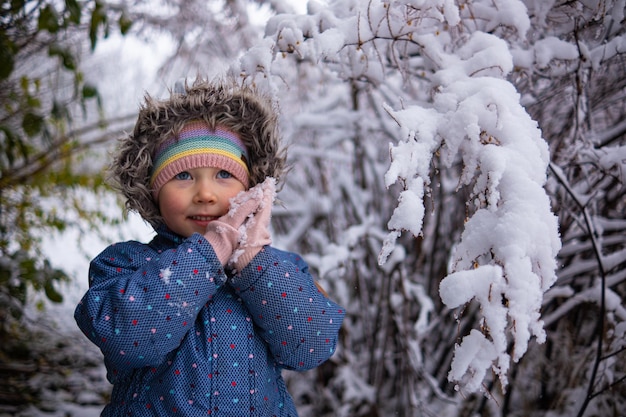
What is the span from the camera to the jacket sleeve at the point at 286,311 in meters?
1.12

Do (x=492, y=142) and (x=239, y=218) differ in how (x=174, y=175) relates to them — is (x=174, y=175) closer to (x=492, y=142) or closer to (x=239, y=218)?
(x=239, y=218)

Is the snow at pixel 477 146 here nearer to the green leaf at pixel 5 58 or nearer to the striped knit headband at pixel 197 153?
the striped knit headband at pixel 197 153

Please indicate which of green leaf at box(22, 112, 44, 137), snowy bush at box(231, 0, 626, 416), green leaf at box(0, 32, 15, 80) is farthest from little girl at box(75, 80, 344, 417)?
green leaf at box(22, 112, 44, 137)

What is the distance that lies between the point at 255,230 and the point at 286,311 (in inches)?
8.0

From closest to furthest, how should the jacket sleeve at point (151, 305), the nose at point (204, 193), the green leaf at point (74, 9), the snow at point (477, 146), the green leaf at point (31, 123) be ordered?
the snow at point (477, 146) < the jacket sleeve at point (151, 305) < the nose at point (204, 193) < the green leaf at point (74, 9) < the green leaf at point (31, 123)

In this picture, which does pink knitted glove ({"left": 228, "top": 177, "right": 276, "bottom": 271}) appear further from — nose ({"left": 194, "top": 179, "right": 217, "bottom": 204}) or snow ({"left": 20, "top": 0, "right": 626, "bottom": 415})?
snow ({"left": 20, "top": 0, "right": 626, "bottom": 415})

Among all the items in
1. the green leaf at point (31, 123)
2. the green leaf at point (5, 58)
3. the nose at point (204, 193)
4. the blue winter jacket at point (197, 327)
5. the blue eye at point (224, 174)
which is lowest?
the blue winter jacket at point (197, 327)

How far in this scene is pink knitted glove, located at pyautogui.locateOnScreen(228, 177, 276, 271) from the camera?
1.13m

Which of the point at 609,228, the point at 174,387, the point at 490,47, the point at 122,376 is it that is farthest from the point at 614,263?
the point at 122,376

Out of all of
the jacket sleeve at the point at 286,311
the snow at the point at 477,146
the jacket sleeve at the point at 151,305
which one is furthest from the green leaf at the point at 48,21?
the jacket sleeve at the point at 286,311

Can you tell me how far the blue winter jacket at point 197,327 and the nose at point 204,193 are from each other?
9 centimetres

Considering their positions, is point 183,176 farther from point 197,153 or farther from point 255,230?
point 255,230

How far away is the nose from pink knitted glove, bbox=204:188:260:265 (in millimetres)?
48

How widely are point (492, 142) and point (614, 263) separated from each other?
1054mm
